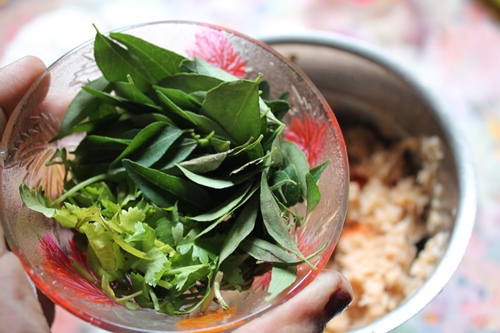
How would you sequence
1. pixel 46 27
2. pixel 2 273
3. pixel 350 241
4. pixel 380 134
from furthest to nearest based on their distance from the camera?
pixel 46 27
pixel 380 134
pixel 350 241
pixel 2 273

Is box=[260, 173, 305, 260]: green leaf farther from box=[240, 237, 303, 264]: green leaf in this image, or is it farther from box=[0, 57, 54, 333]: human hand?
box=[0, 57, 54, 333]: human hand

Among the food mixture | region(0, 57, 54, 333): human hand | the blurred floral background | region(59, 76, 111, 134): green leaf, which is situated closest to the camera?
region(0, 57, 54, 333): human hand

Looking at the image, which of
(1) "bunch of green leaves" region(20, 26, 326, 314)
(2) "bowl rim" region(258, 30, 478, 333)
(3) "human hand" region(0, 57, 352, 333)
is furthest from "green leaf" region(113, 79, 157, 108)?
(2) "bowl rim" region(258, 30, 478, 333)

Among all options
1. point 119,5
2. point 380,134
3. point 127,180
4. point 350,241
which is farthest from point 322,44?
point 119,5

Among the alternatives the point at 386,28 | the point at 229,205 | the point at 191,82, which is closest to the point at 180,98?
the point at 191,82

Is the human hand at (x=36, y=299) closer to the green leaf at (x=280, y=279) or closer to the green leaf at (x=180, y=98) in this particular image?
the green leaf at (x=280, y=279)

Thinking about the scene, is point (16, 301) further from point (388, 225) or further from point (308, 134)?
point (388, 225)

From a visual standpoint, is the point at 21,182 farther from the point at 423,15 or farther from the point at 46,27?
the point at 423,15
